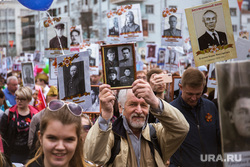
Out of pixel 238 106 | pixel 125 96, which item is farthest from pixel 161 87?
pixel 238 106

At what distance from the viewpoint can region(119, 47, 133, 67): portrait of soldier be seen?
3951 millimetres

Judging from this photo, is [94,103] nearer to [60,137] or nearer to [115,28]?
[60,137]

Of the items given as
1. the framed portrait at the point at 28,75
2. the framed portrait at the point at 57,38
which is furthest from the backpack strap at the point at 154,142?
the framed portrait at the point at 28,75

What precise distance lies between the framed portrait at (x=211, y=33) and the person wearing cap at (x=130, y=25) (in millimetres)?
5750

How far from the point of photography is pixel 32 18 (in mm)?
97938

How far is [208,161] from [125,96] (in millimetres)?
1419

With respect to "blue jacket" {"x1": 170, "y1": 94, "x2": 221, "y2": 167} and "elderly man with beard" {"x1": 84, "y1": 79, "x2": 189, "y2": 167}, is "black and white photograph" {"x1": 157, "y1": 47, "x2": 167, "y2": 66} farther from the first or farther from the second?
"elderly man with beard" {"x1": 84, "y1": 79, "x2": 189, "y2": 167}

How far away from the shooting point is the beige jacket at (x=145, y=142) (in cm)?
336

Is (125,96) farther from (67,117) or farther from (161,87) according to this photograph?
(161,87)

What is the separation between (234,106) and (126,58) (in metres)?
1.80

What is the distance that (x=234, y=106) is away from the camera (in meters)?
2.32

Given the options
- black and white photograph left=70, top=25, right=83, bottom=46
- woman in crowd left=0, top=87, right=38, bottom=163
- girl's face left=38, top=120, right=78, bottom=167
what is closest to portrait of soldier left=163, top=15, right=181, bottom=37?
black and white photograph left=70, top=25, right=83, bottom=46

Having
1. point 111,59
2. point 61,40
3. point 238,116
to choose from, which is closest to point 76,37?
point 61,40

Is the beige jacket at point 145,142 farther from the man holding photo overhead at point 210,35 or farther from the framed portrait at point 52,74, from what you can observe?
the framed portrait at point 52,74
